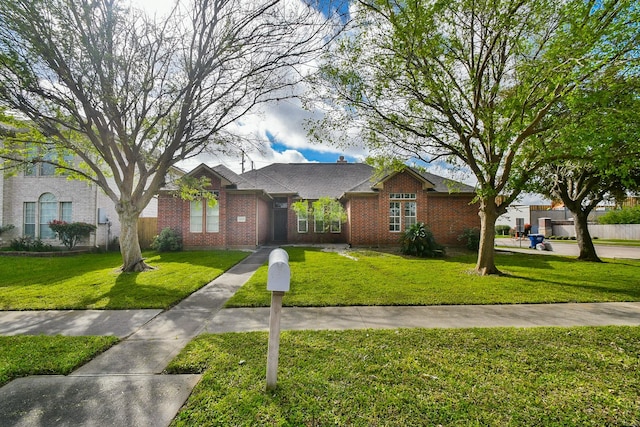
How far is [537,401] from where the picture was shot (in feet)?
8.31

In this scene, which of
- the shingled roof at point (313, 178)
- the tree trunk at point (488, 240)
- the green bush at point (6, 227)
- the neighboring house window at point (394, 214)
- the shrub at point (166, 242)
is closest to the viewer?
the tree trunk at point (488, 240)

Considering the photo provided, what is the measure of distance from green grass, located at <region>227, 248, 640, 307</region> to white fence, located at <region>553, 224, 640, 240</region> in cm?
2090

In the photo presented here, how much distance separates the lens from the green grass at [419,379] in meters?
2.33

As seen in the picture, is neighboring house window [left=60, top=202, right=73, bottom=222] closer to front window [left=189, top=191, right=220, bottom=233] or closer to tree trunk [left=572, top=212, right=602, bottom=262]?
front window [left=189, top=191, right=220, bottom=233]

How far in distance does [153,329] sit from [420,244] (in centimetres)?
1163

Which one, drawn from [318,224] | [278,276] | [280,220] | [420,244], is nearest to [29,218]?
[280,220]

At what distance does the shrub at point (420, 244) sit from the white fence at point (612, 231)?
20.6 m

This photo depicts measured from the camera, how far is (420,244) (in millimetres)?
13469

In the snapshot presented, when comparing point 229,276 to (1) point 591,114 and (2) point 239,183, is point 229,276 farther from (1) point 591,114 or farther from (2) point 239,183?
(1) point 591,114

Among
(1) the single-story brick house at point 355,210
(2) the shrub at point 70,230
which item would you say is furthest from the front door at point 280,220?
(2) the shrub at point 70,230

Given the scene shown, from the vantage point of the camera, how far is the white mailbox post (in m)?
2.43

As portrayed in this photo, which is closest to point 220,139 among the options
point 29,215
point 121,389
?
point 121,389

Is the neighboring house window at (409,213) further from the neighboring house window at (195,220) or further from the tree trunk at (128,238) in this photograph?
the tree trunk at (128,238)

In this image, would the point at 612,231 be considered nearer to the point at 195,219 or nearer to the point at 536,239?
the point at 536,239
